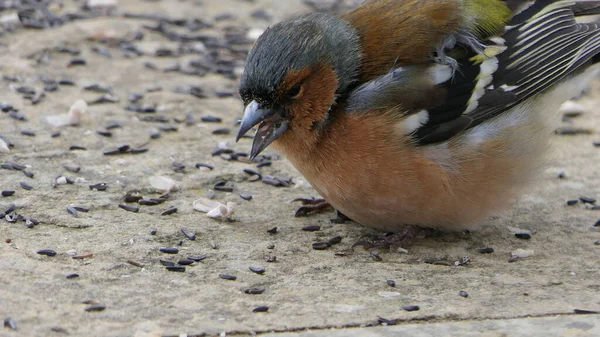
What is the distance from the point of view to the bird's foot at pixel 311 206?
504cm

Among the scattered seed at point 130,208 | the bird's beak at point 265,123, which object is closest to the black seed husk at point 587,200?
the bird's beak at point 265,123

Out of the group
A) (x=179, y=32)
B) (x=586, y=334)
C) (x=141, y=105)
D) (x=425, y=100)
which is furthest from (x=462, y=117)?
(x=179, y=32)

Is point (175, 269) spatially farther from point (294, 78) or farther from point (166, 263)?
point (294, 78)

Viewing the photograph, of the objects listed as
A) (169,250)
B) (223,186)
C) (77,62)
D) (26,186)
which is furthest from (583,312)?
(77,62)

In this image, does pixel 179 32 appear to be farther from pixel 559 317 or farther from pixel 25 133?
pixel 559 317

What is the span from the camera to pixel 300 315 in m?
3.71

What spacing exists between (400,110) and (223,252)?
44.4 inches

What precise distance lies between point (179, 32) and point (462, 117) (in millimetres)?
4281

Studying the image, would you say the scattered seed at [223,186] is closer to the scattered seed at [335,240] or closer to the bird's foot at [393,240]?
the scattered seed at [335,240]

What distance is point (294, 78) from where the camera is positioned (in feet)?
Result: 14.9

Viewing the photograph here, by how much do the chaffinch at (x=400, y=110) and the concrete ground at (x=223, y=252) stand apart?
11.2 inches

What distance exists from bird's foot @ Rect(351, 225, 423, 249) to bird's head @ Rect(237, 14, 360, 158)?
2.04 ft

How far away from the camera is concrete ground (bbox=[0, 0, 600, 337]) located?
364 centimetres

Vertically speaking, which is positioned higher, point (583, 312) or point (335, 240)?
point (583, 312)
